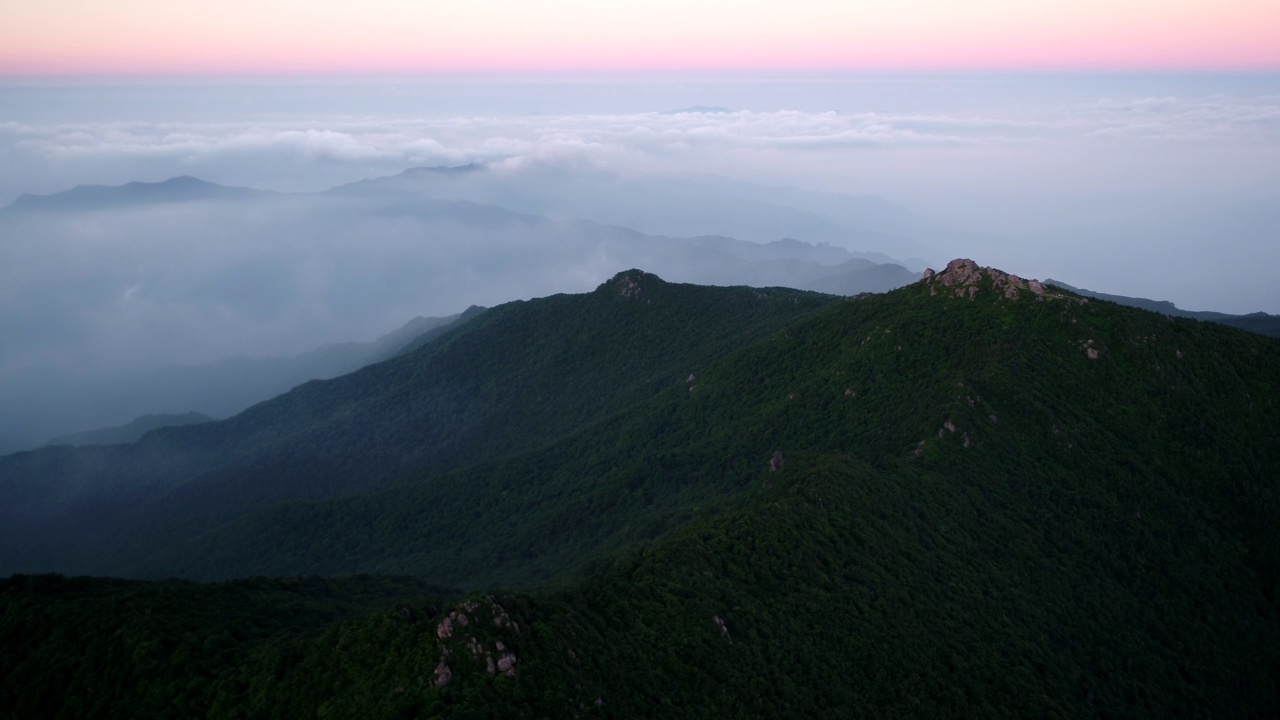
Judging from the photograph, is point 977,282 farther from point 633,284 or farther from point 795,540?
point 633,284

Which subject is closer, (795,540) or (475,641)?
(475,641)

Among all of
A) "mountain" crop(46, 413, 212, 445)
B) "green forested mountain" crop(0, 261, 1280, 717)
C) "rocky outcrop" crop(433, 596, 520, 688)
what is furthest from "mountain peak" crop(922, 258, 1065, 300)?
"mountain" crop(46, 413, 212, 445)

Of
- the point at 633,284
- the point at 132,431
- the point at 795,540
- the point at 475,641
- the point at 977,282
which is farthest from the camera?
the point at 132,431

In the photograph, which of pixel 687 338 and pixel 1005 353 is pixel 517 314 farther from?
pixel 1005 353

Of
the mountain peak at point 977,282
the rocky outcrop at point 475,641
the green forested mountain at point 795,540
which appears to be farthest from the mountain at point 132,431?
the rocky outcrop at point 475,641

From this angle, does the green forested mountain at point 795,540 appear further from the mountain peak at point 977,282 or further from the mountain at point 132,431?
the mountain at point 132,431

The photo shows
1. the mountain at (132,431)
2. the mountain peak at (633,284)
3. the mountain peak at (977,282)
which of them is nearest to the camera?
the mountain peak at (977,282)

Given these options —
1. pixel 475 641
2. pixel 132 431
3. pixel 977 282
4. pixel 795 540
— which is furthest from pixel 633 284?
pixel 132 431
